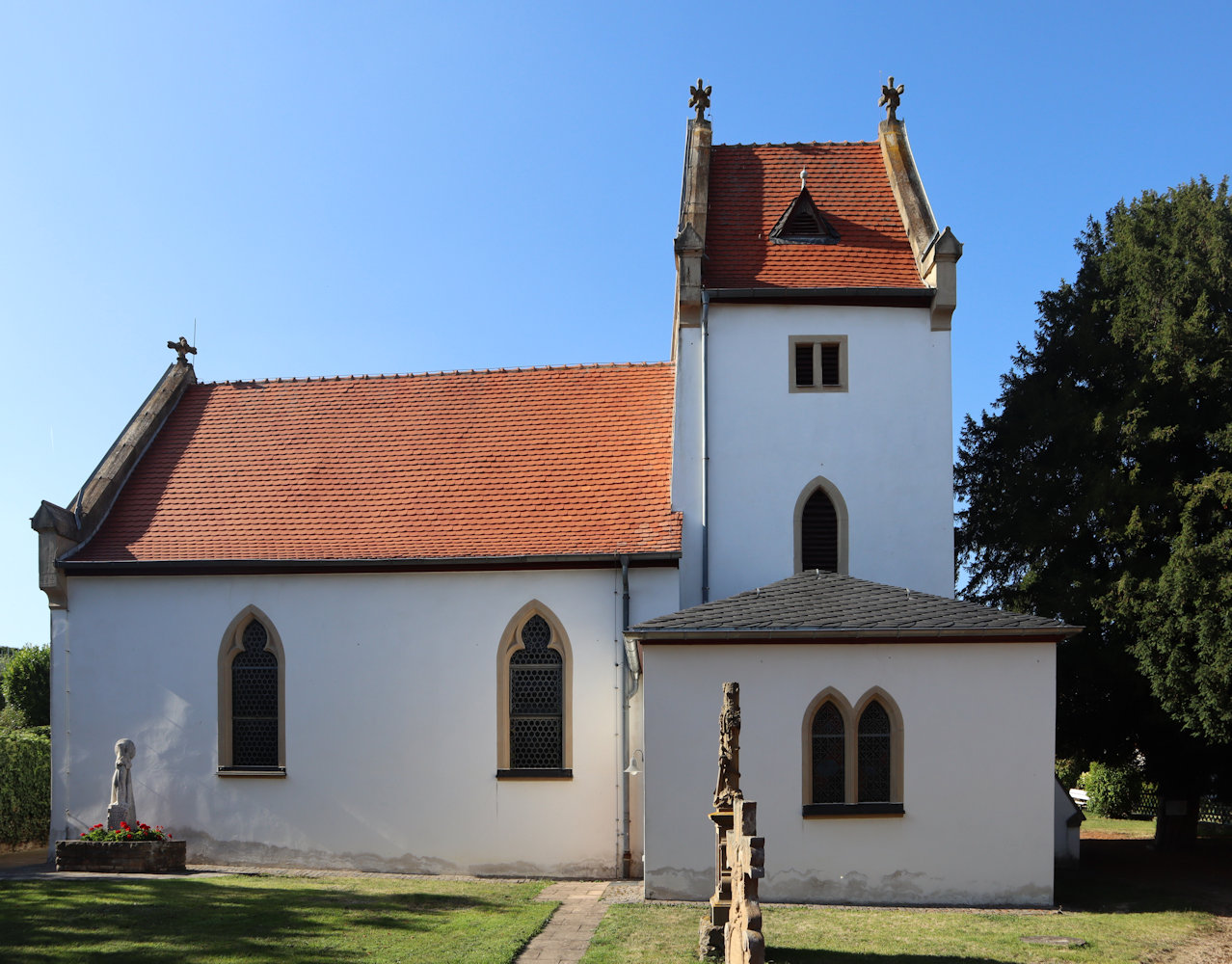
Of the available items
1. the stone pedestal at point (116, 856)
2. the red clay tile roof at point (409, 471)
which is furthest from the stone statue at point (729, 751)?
the stone pedestal at point (116, 856)

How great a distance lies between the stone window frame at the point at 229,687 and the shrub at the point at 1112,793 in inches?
862

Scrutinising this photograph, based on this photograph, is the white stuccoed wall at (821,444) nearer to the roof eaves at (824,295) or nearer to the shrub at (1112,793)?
the roof eaves at (824,295)

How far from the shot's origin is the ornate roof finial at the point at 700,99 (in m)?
21.5

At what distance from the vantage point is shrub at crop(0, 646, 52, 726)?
2842 centimetres

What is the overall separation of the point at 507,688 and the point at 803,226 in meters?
10.2

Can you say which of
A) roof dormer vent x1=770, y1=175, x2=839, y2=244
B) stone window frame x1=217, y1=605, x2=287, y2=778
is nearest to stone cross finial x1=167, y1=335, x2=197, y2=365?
stone window frame x1=217, y1=605, x2=287, y2=778

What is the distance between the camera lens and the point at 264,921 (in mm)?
12102

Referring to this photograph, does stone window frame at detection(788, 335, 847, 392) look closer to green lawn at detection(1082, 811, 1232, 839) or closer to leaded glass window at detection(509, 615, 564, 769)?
leaded glass window at detection(509, 615, 564, 769)

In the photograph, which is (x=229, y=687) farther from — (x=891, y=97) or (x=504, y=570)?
(x=891, y=97)

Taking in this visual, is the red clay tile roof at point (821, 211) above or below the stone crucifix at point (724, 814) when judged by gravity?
above

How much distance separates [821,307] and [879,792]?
838 centimetres

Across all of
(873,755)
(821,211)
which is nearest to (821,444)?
(821,211)

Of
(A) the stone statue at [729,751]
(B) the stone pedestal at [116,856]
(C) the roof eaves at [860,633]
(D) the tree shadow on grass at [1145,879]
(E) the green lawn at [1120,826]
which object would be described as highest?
(C) the roof eaves at [860,633]

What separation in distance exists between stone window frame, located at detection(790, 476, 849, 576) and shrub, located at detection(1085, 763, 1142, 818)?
15323 mm
